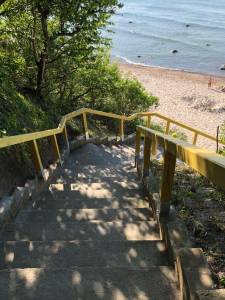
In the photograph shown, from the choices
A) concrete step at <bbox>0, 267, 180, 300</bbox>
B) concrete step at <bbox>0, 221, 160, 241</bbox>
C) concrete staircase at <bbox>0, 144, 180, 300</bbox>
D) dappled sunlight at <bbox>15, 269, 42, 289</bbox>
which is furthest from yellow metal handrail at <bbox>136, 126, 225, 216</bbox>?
dappled sunlight at <bbox>15, 269, 42, 289</bbox>

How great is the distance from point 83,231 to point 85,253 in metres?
0.73

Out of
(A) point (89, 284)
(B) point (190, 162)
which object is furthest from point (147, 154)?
(B) point (190, 162)

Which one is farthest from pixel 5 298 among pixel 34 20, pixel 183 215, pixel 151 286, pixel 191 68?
pixel 191 68

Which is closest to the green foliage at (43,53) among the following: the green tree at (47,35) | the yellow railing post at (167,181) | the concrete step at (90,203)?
the green tree at (47,35)

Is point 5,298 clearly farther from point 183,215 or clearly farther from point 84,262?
point 183,215

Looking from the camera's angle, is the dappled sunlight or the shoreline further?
the shoreline

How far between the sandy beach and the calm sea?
3.86 m

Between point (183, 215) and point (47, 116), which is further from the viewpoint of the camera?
point (47, 116)

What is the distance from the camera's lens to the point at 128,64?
44.8 m

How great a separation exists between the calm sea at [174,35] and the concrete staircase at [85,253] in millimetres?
37645

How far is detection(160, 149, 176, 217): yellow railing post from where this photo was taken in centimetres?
409

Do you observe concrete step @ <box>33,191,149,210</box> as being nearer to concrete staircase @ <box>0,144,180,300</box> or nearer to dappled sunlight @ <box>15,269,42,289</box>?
concrete staircase @ <box>0,144,180,300</box>

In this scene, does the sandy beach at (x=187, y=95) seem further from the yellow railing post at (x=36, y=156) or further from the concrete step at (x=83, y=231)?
the concrete step at (x=83, y=231)

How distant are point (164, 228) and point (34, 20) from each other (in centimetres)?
777
